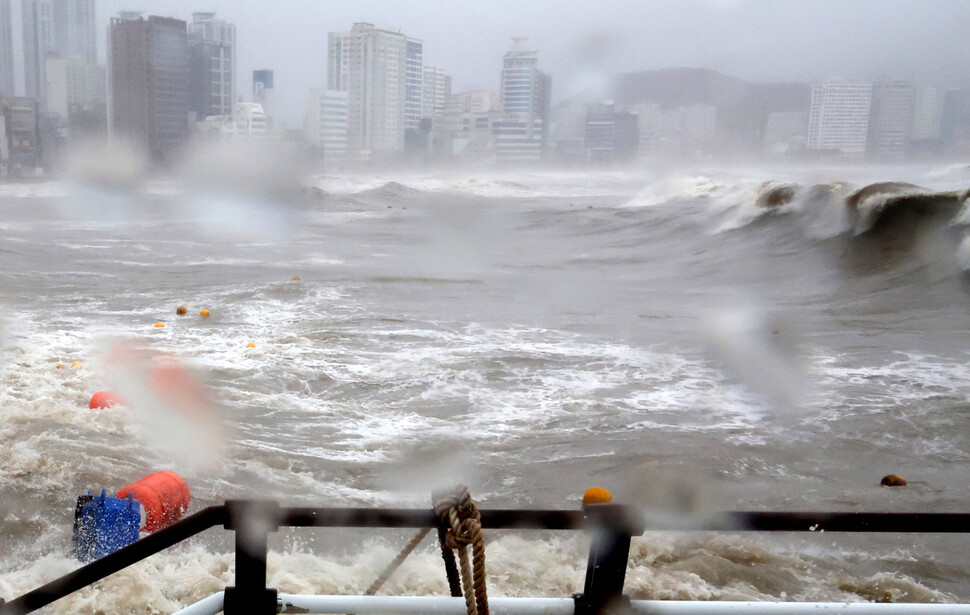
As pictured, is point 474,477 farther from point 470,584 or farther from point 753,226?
point 753,226

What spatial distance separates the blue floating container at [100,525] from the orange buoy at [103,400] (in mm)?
2101

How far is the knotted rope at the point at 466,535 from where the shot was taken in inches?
52.7

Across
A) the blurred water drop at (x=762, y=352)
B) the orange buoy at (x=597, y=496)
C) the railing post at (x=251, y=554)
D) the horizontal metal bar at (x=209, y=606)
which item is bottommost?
the blurred water drop at (x=762, y=352)

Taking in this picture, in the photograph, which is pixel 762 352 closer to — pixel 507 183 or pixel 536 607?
pixel 536 607

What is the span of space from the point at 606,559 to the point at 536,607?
165mm

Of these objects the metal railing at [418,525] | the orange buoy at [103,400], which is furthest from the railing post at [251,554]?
the orange buoy at [103,400]

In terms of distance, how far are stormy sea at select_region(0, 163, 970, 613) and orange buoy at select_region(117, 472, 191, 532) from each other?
0.15m

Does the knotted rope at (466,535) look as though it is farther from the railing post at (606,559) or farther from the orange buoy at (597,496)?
the orange buoy at (597,496)

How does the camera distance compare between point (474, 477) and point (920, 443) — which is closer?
point (474, 477)

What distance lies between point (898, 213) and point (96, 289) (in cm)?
1353

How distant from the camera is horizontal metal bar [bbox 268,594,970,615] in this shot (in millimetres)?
1400

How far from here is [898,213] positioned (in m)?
15.7

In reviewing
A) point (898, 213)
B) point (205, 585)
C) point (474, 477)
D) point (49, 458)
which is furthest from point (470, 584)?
point (898, 213)

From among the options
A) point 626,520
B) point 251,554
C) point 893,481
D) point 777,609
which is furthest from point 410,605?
point 893,481
